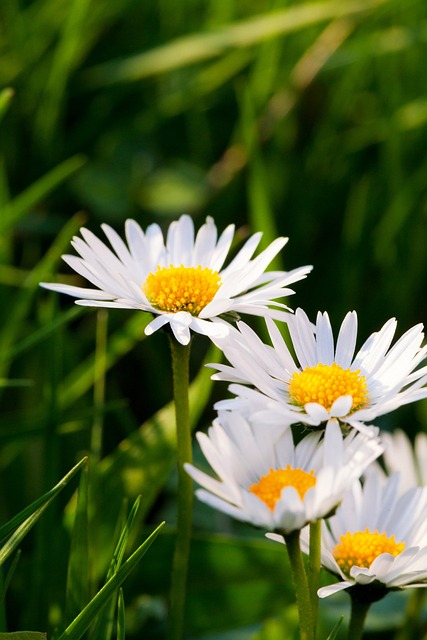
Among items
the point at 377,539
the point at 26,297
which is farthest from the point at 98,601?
the point at 26,297

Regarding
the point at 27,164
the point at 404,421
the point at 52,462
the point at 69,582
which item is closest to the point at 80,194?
the point at 27,164

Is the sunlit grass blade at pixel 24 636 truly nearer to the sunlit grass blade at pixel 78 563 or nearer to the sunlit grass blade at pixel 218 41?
the sunlit grass blade at pixel 78 563

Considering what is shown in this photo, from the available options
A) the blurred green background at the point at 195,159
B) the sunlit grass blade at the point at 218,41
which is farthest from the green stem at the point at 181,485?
the sunlit grass blade at the point at 218,41

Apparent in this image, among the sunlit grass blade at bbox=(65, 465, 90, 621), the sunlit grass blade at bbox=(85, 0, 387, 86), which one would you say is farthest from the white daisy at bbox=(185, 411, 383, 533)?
the sunlit grass blade at bbox=(85, 0, 387, 86)

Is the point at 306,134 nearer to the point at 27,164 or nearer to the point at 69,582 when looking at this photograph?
the point at 27,164

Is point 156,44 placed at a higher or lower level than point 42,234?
higher

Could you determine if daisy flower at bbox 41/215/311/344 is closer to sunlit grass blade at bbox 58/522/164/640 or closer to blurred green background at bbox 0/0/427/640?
sunlit grass blade at bbox 58/522/164/640

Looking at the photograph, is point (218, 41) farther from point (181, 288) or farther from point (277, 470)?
point (277, 470)
